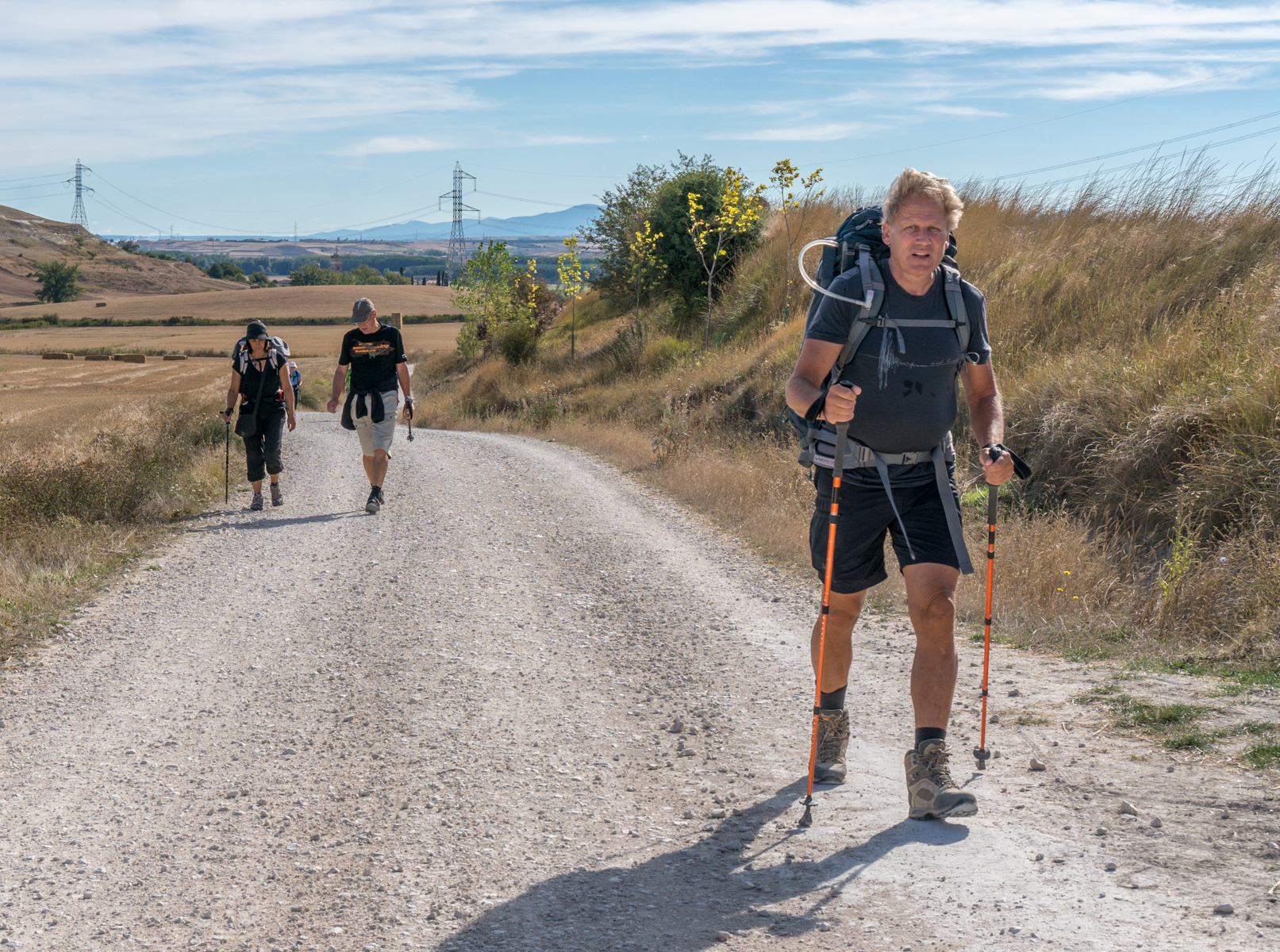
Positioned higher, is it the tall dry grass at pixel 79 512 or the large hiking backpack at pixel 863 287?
the large hiking backpack at pixel 863 287

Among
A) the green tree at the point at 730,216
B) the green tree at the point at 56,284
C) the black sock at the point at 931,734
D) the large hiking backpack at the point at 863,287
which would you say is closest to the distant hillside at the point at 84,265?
the green tree at the point at 56,284

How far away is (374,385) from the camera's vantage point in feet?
37.6

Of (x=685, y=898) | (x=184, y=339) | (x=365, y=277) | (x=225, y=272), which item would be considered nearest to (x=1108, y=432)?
(x=685, y=898)

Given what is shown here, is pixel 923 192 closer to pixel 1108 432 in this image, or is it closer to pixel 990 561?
pixel 990 561

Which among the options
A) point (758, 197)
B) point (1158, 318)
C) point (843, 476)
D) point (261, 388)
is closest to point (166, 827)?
point (843, 476)

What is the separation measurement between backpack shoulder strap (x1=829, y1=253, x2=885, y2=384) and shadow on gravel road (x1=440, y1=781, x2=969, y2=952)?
1.65 metres

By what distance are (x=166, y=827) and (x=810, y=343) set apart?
120 inches

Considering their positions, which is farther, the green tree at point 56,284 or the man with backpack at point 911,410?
the green tree at point 56,284

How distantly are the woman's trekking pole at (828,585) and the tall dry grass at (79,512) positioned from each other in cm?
496

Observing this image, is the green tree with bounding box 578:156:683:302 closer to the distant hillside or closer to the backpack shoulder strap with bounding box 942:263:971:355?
the backpack shoulder strap with bounding box 942:263:971:355

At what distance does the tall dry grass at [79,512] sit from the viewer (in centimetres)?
759

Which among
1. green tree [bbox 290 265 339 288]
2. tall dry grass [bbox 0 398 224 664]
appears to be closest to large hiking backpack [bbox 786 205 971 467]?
tall dry grass [bbox 0 398 224 664]

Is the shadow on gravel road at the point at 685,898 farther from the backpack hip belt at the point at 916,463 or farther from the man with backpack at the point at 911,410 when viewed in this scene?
the backpack hip belt at the point at 916,463

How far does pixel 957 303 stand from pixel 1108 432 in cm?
573
